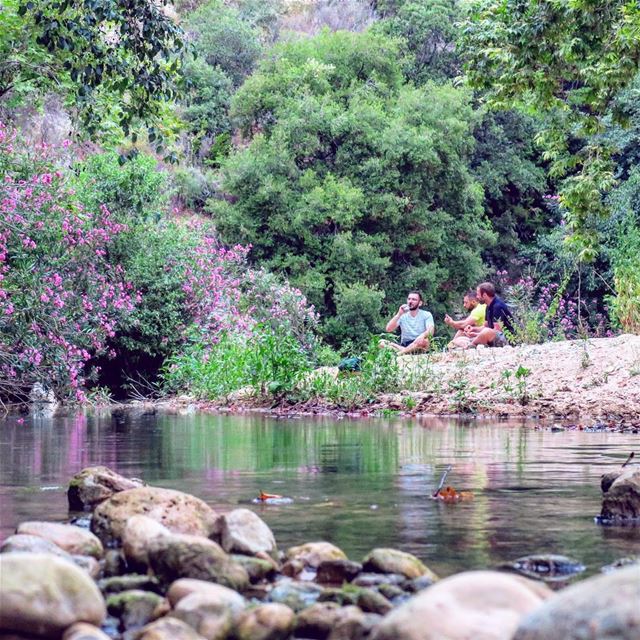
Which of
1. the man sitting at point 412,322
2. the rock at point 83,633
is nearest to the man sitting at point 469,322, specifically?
the man sitting at point 412,322

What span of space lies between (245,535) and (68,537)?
61cm

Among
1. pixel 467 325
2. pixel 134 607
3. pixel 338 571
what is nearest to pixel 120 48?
pixel 467 325

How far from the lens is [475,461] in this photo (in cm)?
809

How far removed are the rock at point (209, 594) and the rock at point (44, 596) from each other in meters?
0.22

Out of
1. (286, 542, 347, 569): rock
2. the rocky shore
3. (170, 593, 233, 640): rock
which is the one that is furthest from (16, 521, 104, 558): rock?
(170, 593, 233, 640): rock

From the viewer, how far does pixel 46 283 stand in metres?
18.5

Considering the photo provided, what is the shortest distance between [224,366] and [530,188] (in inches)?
964

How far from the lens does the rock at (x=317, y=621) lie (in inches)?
120

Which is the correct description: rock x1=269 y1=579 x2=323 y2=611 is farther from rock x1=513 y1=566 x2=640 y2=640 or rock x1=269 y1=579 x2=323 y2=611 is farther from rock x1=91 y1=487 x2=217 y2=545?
rock x1=513 y1=566 x2=640 y2=640

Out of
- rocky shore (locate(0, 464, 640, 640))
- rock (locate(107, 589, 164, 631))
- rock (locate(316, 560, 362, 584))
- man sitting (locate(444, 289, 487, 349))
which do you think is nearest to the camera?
rocky shore (locate(0, 464, 640, 640))

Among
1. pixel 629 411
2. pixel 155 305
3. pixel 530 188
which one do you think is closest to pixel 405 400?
pixel 629 411

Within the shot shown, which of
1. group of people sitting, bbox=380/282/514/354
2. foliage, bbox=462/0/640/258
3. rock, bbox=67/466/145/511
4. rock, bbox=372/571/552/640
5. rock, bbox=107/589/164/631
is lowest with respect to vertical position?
rock, bbox=107/589/164/631

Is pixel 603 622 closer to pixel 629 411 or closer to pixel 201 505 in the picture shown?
pixel 201 505

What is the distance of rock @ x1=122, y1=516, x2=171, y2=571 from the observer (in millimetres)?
3885
